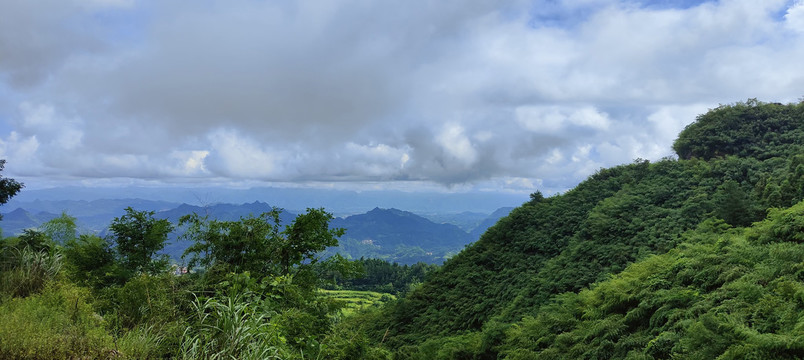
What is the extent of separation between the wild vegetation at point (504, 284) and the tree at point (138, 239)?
43 mm

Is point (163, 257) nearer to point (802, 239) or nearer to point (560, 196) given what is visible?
point (802, 239)

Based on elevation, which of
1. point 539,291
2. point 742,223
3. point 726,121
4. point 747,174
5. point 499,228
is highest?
point 726,121

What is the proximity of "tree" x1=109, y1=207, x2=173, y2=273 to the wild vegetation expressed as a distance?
0.14 feet

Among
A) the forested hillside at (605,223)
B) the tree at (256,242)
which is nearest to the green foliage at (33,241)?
the tree at (256,242)

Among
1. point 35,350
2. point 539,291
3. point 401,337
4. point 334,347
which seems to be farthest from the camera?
point 401,337

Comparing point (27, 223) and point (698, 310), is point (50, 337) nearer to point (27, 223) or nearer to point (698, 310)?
point (698, 310)

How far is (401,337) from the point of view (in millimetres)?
23031

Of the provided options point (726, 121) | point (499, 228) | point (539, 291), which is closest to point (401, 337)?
point (539, 291)

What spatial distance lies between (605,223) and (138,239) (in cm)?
2375

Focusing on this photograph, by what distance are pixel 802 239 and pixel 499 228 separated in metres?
21.7

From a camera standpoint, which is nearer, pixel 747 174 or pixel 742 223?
pixel 742 223

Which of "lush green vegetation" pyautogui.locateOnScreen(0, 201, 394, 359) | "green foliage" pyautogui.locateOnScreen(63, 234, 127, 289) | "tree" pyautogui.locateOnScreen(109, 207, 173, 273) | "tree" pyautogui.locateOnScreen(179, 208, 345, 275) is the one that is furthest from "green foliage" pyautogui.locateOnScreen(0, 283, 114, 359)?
"tree" pyautogui.locateOnScreen(109, 207, 173, 273)

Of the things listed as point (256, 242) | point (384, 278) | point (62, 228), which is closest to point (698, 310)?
point (256, 242)

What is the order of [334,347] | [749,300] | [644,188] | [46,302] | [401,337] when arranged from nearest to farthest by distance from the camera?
[46,302] < [334,347] < [749,300] < [401,337] < [644,188]
